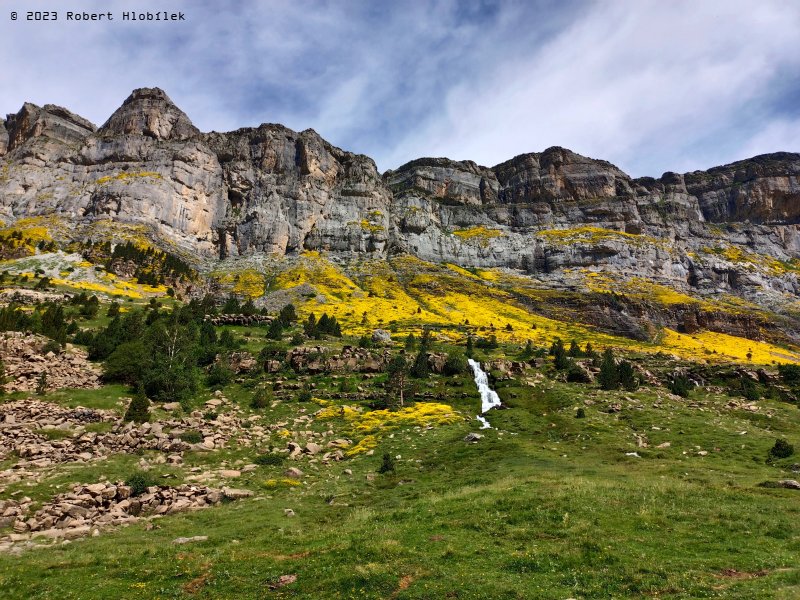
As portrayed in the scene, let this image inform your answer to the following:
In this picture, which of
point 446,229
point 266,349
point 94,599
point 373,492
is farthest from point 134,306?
point 446,229

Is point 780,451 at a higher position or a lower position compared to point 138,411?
lower

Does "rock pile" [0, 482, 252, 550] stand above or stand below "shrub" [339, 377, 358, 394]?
below

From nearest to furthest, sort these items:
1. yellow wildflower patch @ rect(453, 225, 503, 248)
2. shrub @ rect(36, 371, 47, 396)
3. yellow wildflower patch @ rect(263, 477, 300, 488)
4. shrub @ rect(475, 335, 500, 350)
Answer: yellow wildflower patch @ rect(263, 477, 300, 488) → shrub @ rect(36, 371, 47, 396) → shrub @ rect(475, 335, 500, 350) → yellow wildflower patch @ rect(453, 225, 503, 248)

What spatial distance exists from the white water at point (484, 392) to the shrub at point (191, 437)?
24.4m

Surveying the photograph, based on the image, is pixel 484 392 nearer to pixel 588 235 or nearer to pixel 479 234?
pixel 479 234

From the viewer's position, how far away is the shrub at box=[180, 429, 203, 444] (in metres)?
36.1

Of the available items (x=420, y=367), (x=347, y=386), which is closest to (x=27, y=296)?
(x=347, y=386)

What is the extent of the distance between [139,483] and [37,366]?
25.6 m

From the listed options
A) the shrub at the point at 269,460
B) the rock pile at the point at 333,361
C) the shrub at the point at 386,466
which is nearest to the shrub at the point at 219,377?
the rock pile at the point at 333,361

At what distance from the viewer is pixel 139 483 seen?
26.3 meters

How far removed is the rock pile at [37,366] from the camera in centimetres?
4088

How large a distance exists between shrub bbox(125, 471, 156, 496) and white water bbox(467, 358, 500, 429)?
89.8 ft

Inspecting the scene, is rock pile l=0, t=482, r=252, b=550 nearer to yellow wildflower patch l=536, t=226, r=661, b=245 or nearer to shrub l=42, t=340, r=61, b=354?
shrub l=42, t=340, r=61, b=354

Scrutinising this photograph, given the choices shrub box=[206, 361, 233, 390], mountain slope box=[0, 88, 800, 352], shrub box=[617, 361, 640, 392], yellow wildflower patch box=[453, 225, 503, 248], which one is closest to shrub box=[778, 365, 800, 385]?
shrub box=[617, 361, 640, 392]
